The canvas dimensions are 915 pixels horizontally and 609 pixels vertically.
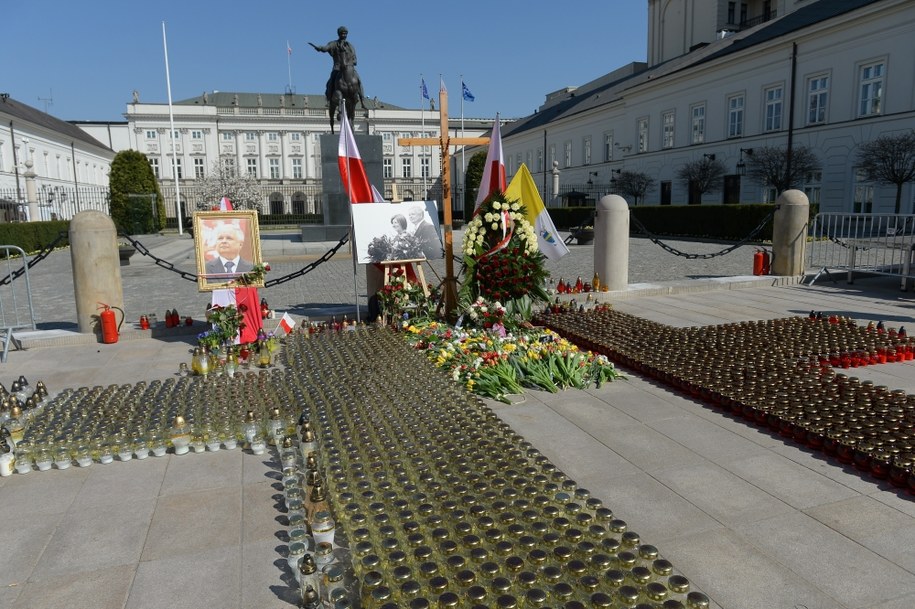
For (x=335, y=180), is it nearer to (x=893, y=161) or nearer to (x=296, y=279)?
(x=296, y=279)

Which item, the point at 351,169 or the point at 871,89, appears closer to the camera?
the point at 351,169

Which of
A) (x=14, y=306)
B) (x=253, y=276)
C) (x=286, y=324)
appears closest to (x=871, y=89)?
(x=286, y=324)

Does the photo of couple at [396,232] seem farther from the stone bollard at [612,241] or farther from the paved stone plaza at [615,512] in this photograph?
the stone bollard at [612,241]

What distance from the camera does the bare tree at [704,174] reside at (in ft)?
114

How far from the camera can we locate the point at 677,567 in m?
3.12

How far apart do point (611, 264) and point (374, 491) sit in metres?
8.48

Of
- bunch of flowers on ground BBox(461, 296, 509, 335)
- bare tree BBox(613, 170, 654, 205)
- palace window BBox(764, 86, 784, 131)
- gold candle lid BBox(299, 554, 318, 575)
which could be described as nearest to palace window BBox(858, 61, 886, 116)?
palace window BBox(764, 86, 784, 131)

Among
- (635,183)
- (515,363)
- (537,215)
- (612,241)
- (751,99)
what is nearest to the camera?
(515,363)

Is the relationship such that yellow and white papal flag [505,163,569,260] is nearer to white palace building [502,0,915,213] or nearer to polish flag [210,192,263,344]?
polish flag [210,192,263,344]

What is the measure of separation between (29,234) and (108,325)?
75.5 ft

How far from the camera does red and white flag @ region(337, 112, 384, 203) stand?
882 centimetres

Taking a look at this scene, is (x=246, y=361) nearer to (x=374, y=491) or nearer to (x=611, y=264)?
(x=374, y=491)

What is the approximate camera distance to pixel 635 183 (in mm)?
41812

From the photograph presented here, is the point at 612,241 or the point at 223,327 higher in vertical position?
the point at 612,241
